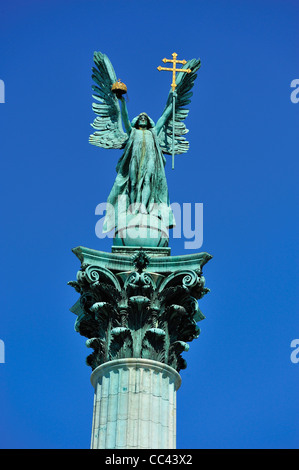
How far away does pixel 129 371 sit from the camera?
1423 inches

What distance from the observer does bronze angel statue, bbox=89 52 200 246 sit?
40.0 meters

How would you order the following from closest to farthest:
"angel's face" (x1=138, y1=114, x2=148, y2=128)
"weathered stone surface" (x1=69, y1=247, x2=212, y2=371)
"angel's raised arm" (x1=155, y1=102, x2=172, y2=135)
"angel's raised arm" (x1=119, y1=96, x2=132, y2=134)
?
"weathered stone surface" (x1=69, y1=247, x2=212, y2=371) < "angel's raised arm" (x1=119, y1=96, x2=132, y2=134) < "angel's face" (x1=138, y1=114, x2=148, y2=128) < "angel's raised arm" (x1=155, y1=102, x2=172, y2=135)

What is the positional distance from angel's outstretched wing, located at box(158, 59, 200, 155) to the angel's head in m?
0.63

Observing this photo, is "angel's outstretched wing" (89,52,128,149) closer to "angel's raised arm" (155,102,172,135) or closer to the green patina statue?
"angel's raised arm" (155,102,172,135)

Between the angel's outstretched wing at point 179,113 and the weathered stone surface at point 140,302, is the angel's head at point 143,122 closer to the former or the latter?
the angel's outstretched wing at point 179,113

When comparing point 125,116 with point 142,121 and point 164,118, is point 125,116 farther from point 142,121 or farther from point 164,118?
point 164,118

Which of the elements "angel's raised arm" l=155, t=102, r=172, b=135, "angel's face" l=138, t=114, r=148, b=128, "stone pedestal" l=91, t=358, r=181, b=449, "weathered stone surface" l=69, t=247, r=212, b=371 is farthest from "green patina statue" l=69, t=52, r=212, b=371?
"angel's raised arm" l=155, t=102, r=172, b=135

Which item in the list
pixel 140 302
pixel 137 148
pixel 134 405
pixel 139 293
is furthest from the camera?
pixel 137 148

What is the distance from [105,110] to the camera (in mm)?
44094

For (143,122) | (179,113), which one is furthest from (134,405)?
(179,113)

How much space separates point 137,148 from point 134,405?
9838mm
